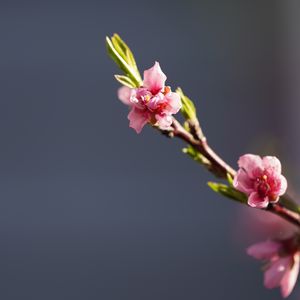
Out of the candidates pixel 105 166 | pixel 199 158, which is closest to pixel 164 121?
pixel 199 158

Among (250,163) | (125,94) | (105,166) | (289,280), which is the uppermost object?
(105,166)

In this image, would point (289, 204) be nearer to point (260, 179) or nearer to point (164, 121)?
point (260, 179)

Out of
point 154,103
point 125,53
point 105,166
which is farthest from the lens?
point 105,166

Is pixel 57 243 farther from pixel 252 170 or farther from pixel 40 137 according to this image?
pixel 252 170

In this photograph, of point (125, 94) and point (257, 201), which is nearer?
point (257, 201)

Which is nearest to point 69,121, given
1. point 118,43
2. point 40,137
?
point 40,137

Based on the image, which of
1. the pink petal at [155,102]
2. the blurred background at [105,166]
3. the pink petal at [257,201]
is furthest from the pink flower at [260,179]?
the blurred background at [105,166]
